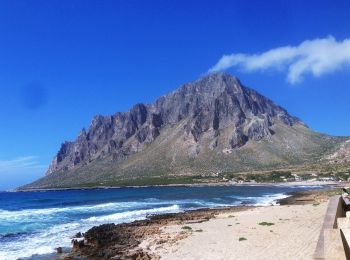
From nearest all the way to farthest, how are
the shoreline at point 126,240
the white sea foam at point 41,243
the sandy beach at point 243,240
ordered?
the sandy beach at point 243,240 → the shoreline at point 126,240 → the white sea foam at point 41,243

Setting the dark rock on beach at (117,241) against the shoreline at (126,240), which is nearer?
the dark rock on beach at (117,241)

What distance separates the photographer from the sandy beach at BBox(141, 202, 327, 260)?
24.3m

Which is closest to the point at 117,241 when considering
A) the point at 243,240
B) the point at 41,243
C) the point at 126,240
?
the point at 126,240

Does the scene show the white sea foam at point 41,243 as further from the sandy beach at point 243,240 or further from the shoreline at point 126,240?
the sandy beach at point 243,240

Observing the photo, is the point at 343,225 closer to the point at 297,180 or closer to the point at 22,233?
the point at 22,233

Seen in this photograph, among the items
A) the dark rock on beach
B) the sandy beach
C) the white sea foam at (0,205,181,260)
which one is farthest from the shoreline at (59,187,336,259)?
the white sea foam at (0,205,181,260)

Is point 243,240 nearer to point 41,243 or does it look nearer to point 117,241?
point 117,241

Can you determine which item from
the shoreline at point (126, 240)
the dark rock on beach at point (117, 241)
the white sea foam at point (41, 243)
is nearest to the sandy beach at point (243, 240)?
the shoreline at point (126, 240)

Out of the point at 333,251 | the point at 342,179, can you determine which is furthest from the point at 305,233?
the point at 342,179

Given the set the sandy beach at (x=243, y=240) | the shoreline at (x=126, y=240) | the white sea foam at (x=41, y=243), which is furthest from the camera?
the white sea foam at (x=41, y=243)

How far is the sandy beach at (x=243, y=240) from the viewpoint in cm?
2428

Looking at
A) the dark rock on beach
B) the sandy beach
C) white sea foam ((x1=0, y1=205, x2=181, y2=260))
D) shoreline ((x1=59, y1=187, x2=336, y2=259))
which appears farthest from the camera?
white sea foam ((x1=0, y1=205, x2=181, y2=260))

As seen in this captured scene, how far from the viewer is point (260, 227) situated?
33.8 m

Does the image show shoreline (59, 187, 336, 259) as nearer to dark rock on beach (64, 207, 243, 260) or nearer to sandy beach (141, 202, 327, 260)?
dark rock on beach (64, 207, 243, 260)
